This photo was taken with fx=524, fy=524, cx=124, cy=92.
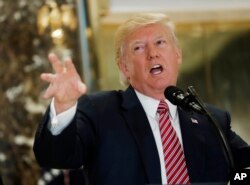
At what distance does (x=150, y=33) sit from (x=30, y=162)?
75.8 inches

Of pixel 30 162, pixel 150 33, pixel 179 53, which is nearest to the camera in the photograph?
pixel 150 33

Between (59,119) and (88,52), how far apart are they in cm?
229

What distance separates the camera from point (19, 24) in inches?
148

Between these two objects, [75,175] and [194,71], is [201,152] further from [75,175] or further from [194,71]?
[194,71]

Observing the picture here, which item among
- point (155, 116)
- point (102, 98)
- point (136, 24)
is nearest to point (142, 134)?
point (155, 116)

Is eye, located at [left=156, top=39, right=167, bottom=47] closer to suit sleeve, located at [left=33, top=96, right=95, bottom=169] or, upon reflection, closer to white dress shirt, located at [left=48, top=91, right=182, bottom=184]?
white dress shirt, located at [left=48, top=91, right=182, bottom=184]

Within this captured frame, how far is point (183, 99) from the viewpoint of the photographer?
→ 156 centimetres

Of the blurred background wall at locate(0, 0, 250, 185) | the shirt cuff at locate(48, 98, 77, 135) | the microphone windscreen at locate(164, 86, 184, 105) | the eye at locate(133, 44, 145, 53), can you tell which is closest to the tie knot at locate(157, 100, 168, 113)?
the eye at locate(133, 44, 145, 53)

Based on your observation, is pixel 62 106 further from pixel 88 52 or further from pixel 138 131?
pixel 88 52

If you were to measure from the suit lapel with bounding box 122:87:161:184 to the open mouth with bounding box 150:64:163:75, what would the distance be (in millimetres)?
114

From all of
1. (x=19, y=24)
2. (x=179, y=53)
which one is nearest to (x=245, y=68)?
(x=19, y=24)

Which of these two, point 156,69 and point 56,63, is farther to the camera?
point 156,69

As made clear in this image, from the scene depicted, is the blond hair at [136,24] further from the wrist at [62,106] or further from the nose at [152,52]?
the wrist at [62,106]

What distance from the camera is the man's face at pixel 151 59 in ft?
6.61
